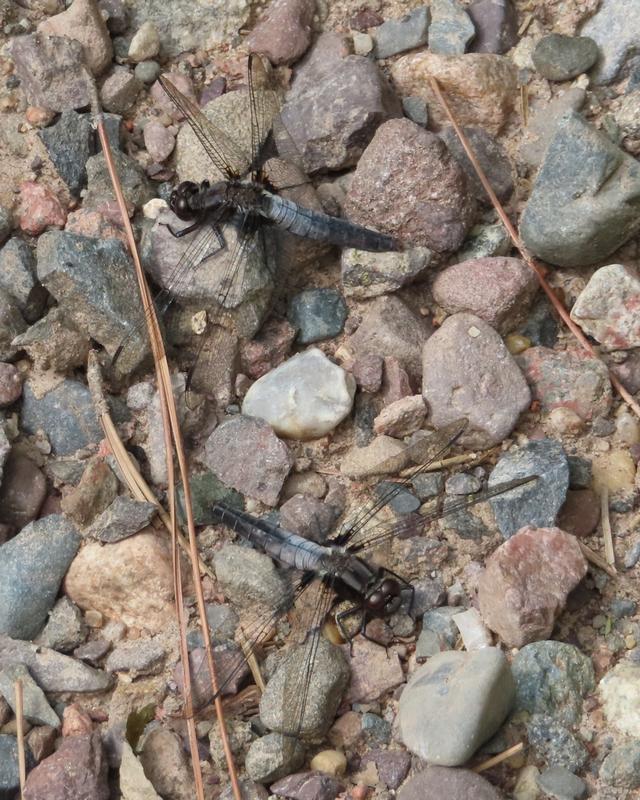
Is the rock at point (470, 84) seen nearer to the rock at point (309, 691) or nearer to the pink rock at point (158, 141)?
the pink rock at point (158, 141)

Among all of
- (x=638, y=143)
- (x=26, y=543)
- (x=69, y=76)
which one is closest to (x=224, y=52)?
(x=69, y=76)

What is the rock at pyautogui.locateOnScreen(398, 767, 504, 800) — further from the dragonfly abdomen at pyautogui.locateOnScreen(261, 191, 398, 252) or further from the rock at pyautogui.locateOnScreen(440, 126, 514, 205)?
the rock at pyautogui.locateOnScreen(440, 126, 514, 205)

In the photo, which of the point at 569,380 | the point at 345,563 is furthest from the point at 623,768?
the point at 569,380

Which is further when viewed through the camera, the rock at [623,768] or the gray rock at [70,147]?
the gray rock at [70,147]

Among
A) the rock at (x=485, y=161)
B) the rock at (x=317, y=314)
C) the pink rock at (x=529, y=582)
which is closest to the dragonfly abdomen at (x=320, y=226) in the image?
the rock at (x=317, y=314)

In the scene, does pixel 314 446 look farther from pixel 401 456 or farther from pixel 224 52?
pixel 224 52

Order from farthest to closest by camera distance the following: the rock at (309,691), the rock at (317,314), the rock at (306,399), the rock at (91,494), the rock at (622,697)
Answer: the rock at (317,314) → the rock at (306,399) → the rock at (91,494) → the rock at (309,691) → the rock at (622,697)

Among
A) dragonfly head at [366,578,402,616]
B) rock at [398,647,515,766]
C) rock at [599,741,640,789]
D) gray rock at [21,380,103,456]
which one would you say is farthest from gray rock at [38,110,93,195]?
rock at [599,741,640,789]
